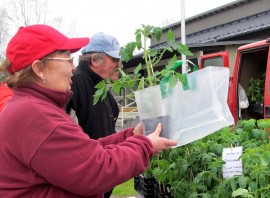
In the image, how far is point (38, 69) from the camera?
141 centimetres

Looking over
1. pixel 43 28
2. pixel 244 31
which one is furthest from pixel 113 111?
pixel 244 31

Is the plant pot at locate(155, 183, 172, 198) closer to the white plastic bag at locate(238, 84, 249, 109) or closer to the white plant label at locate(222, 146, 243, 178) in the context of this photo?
the white plant label at locate(222, 146, 243, 178)

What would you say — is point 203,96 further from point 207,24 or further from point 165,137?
point 207,24

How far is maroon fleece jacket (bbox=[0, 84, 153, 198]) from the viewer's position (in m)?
1.26

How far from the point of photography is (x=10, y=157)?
133 centimetres

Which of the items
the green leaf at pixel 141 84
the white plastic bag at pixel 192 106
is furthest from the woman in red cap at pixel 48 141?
the green leaf at pixel 141 84

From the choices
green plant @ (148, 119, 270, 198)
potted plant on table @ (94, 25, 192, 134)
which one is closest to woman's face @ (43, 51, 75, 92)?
potted plant on table @ (94, 25, 192, 134)

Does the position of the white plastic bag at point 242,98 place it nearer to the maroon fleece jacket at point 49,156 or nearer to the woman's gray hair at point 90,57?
the woman's gray hair at point 90,57

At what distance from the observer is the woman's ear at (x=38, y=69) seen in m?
1.40

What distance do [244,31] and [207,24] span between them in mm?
6263

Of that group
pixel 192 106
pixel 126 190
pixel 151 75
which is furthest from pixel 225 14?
pixel 192 106

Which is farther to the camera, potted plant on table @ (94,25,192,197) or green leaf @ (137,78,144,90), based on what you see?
green leaf @ (137,78,144,90)

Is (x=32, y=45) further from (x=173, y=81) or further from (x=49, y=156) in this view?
(x=173, y=81)

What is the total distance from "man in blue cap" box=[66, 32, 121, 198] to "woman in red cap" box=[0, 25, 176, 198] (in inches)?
44.1
